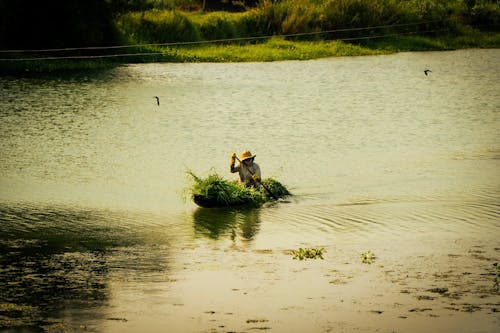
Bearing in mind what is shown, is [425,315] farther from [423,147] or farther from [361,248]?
[423,147]

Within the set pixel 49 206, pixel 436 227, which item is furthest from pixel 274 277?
pixel 49 206

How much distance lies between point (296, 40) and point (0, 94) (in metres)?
16.6

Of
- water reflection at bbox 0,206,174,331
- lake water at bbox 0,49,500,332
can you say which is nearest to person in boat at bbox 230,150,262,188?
lake water at bbox 0,49,500,332

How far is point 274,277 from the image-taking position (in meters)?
12.6

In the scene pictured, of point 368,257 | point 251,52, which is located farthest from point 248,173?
point 251,52

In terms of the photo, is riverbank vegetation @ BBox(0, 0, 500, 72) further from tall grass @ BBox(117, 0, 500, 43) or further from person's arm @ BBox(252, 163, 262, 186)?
person's arm @ BBox(252, 163, 262, 186)

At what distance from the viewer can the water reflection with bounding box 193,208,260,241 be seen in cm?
1574

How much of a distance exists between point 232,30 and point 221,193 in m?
25.7

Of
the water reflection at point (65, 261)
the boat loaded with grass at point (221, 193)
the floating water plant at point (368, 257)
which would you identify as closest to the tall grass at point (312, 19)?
the boat loaded with grass at point (221, 193)

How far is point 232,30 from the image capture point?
138 feet

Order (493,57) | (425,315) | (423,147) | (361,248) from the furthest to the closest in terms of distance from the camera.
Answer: (493,57), (423,147), (361,248), (425,315)

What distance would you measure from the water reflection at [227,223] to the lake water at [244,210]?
7 centimetres

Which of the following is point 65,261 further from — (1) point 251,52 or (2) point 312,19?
(2) point 312,19

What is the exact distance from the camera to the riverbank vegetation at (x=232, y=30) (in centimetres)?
3588
